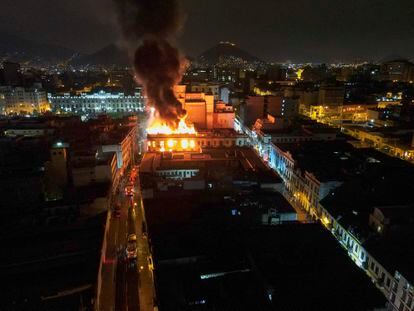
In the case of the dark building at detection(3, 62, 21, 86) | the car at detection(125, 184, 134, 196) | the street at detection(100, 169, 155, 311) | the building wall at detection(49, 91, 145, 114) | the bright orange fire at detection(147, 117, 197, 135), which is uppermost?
the dark building at detection(3, 62, 21, 86)

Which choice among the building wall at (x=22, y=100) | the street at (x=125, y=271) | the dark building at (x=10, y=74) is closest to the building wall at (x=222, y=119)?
the street at (x=125, y=271)

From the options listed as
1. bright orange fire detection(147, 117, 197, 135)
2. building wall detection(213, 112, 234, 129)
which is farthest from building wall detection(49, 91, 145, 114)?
bright orange fire detection(147, 117, 197, 135)

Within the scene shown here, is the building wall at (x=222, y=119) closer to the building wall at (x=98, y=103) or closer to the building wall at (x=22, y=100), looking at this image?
the building wall at (x=98, y=103)

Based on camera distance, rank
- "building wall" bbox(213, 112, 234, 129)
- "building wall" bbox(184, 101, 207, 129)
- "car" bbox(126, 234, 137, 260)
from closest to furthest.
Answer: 1. "car" bbox(126, 234, 137, 260)
2. "building wall" bbox(184, 101, 207, 129)
3. "building wall" bbox(213, 112, 234, 129)

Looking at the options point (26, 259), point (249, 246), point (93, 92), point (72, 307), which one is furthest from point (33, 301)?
point (93, 92)

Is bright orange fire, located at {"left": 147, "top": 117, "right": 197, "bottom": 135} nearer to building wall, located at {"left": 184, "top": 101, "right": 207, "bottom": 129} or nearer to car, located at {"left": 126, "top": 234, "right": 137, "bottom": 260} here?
building wall, located at {"left": 184, "top": 101, "right": 207, "bottom": 129}

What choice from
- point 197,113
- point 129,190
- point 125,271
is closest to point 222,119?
point 197,113

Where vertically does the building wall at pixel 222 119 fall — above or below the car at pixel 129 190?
above

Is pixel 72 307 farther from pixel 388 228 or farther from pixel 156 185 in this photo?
pixel 388 228
